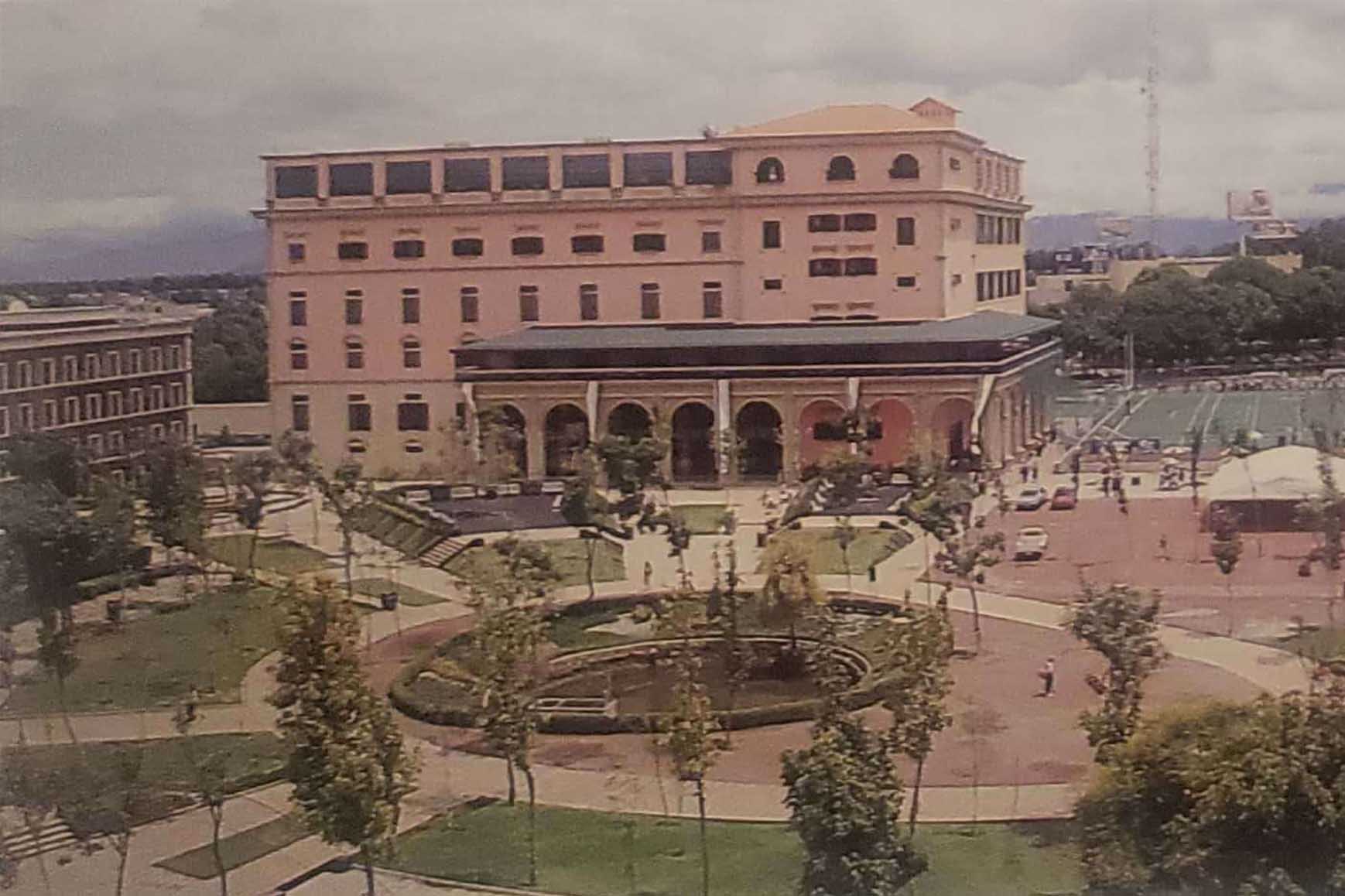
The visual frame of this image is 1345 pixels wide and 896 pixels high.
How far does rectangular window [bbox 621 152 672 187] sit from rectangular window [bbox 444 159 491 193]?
0.27 meters

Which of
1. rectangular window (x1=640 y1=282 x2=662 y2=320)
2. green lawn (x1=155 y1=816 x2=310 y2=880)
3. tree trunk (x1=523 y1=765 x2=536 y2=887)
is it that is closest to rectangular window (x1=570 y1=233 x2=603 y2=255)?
rectangular window (x1=640 y1=282 x2=662 y2=320)

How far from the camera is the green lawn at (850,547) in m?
3.44

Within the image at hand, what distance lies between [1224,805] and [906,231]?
118 cm

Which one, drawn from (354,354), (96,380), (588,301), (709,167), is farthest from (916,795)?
(96,380)

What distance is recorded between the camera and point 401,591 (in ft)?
11.3

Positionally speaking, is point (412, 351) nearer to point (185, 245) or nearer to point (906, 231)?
point (185, 245)

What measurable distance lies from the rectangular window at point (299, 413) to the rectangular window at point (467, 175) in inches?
19.6

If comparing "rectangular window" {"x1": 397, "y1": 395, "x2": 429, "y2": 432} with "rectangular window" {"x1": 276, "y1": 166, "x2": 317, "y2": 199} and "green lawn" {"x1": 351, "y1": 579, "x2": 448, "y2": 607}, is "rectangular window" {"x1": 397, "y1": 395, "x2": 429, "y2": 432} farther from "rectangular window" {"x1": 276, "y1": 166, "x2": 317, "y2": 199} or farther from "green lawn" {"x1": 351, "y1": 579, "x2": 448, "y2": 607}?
"rectangular window" {"x1": 276, "y1": 166, "x2": 317, "y2": 199}

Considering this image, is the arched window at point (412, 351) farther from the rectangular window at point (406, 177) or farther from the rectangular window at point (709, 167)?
the rectangular window at point (709, 167)

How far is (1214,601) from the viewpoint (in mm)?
3391

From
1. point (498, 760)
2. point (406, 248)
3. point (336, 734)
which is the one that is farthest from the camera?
point (406, 248)

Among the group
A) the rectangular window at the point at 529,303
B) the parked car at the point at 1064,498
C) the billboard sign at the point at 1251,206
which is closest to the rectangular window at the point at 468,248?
the rectangular window at the point at 529,303

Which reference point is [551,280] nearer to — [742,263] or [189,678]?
[742,263]

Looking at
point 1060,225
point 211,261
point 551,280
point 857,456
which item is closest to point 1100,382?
point 1060,225
